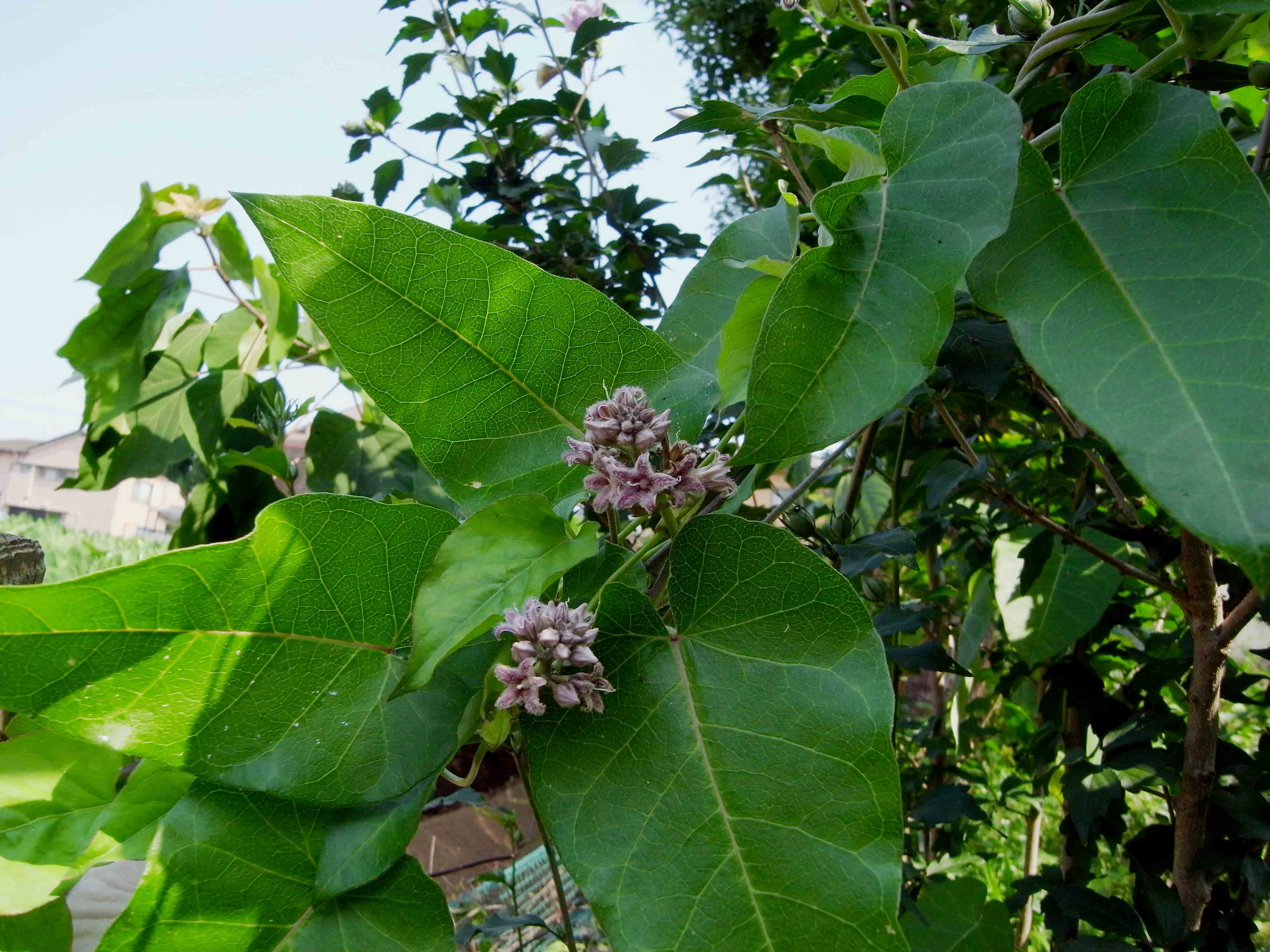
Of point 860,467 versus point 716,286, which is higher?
point 716,286

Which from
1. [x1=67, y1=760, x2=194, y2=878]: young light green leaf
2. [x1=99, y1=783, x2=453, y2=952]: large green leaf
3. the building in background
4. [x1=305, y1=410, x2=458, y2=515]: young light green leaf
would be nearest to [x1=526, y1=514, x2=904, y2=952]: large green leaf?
[x1=99, y1=783, x2=453, y2=952]: large green leaf

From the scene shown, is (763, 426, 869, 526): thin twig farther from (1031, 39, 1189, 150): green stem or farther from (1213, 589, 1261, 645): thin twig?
(1213, 589, 1261, 645): thin twig

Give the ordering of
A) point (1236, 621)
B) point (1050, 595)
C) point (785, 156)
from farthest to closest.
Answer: point (1050, 595), point (785, 156), point (1236, 621)

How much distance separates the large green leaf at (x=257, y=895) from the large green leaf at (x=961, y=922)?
0.64m

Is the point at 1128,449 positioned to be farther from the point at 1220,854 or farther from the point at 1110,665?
the point at 1110,665

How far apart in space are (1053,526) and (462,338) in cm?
68

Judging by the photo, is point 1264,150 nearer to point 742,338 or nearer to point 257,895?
point 742,338

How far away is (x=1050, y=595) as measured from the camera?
40.1 inches

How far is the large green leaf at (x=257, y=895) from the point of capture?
369 millimetres

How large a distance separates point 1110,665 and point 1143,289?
44.8 inches

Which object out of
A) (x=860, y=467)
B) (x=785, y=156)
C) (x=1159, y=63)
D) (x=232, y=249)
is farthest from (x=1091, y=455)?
(x=232, y=249)

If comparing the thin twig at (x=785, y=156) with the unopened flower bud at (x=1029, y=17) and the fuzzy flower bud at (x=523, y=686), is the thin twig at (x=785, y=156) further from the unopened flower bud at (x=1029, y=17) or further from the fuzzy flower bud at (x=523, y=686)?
the fuzzy flower bud at (x=523, y=686)

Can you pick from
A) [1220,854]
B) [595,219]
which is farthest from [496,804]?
[1220,854]

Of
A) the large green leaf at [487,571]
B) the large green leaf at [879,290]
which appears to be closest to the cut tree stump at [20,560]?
the large green leaf at [487,571]
